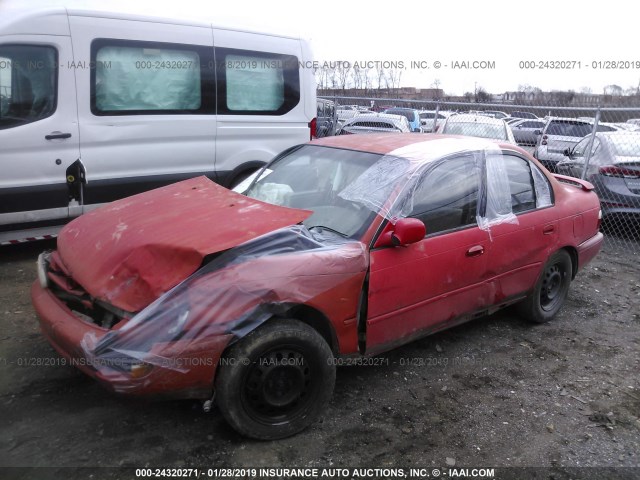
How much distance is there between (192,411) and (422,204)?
1889 mm

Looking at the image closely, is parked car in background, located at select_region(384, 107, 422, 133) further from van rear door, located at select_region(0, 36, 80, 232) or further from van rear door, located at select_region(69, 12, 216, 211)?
van rear door, located at select_region(0, 36, 80, 232)

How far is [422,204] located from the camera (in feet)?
11.2

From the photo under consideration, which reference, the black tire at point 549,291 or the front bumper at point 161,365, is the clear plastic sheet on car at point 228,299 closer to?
the front bumper at point 161,365

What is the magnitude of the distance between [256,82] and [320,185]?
133 inches

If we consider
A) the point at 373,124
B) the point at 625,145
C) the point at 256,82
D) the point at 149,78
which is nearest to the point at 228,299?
the point at 149,78

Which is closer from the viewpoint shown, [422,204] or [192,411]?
[192,411]

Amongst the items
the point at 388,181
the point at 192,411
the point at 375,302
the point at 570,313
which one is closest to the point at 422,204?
the point at 388,181

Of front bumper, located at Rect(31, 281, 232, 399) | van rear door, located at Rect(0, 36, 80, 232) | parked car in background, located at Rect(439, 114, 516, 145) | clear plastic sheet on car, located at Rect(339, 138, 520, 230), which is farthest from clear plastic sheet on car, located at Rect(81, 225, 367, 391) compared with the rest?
parked car in background, located at Rect(439, 114, 516, 145)

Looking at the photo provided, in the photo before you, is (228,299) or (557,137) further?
(557,137)

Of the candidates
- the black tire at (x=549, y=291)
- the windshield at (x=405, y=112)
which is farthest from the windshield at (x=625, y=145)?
the windshield at (x=405, y=112)

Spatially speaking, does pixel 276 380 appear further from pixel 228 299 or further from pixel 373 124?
pixel 373 124

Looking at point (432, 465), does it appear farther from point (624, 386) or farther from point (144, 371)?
point (624, 386)

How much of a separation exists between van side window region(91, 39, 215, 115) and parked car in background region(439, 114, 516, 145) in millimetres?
4673

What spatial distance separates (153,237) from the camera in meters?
2.85
